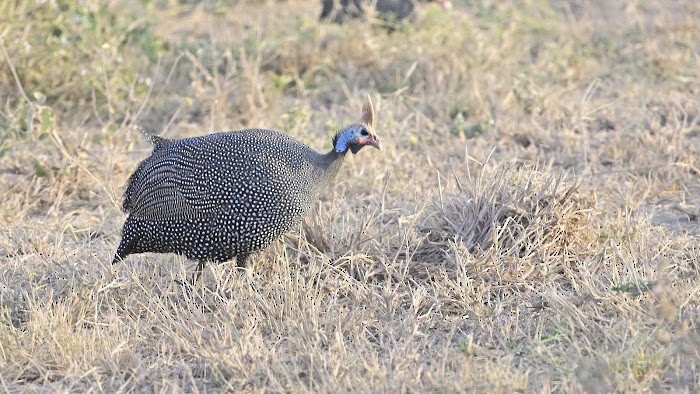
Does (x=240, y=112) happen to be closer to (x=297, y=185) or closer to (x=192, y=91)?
(x=192, y=91)

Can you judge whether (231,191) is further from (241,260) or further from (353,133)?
(353,133)

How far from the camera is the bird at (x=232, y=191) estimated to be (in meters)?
4.11

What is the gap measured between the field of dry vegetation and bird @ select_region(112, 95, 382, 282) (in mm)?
159

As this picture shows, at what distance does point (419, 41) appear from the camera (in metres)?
7.29

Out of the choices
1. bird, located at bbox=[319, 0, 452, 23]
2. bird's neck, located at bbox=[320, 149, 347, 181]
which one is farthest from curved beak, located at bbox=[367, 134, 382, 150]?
bird, located at bbox=[319, 0, 452, 23]

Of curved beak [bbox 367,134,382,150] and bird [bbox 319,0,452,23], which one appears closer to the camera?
curved beak [bbox 367,134,382,150]

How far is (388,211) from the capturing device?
182 inches

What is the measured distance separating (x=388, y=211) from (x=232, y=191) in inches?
31.2

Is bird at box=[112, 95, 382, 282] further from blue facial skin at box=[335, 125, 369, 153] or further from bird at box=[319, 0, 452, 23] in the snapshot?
bird at box=[319, 0, 452, 23]

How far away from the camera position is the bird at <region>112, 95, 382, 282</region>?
4.11 m

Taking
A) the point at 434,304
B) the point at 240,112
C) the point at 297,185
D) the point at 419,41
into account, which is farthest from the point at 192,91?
the point at 434,304

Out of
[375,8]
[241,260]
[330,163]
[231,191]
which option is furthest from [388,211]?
[375,8]

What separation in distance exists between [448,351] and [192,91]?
3.58m

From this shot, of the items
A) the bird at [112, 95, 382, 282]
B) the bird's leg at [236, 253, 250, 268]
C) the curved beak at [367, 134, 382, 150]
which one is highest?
the curved beak at [367, 134, 382, 150]
